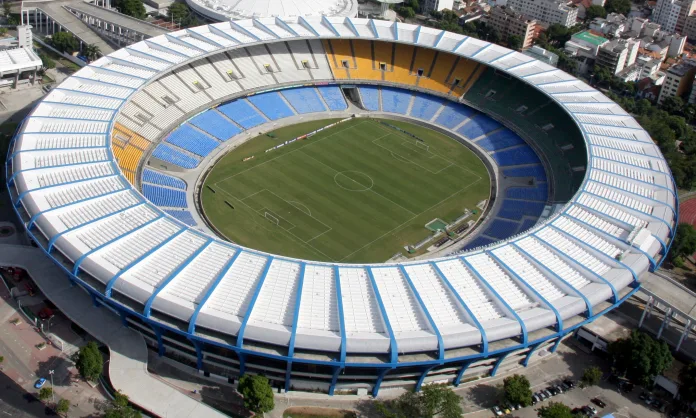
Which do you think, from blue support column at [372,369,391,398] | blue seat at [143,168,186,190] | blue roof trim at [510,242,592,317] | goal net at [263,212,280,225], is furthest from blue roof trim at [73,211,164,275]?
blue roof trim at [510,242,592,317]

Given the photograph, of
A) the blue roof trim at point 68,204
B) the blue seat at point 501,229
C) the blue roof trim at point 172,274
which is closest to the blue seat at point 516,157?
the blue seat at point 501,229

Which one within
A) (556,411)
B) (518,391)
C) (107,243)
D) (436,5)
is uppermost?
(436,5)

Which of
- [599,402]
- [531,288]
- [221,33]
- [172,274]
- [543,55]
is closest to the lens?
[172,274]

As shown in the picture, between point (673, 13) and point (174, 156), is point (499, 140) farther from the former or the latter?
point (673, 13)

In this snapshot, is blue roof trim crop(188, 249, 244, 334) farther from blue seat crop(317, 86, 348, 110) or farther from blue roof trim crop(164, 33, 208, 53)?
blue seat crop(317, 86, 348, 110)

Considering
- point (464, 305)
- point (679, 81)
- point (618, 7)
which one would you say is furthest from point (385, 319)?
point (618, 7)

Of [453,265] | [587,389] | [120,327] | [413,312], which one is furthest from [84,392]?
[587,389]
